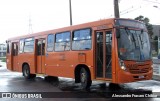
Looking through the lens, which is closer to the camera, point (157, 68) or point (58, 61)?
point (58, 61)

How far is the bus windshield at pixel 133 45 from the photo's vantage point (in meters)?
12.7

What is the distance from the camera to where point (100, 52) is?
13.6 metres

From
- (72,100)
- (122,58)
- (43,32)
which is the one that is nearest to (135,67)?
(122,58)

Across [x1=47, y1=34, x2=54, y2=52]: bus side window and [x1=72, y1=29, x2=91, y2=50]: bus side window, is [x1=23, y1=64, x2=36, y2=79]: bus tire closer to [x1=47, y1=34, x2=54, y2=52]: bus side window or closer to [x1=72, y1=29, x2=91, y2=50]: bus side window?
[x1=47, y1=34, x2=54, y2=52]: bus side window

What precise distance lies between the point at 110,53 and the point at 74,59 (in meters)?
2.72

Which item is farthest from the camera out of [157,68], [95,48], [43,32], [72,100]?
[157,68]

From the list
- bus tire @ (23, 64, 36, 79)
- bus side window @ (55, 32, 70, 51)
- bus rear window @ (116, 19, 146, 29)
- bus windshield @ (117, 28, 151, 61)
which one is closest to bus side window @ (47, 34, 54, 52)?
bus side window @ (55, 32, 70, 51)

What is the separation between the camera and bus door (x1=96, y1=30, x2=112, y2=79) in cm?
1304

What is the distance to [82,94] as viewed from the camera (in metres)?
12.8

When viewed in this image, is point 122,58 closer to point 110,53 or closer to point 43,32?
point 110,53

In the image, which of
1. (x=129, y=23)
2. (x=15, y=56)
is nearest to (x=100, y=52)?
(x=129, y=23)

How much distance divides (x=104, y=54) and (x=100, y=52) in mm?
354

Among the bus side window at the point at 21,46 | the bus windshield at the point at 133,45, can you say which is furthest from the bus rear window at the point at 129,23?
the bus side window at the point at 21,46

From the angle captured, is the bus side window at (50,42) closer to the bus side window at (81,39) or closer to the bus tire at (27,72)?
the bus side window at (81,39)
